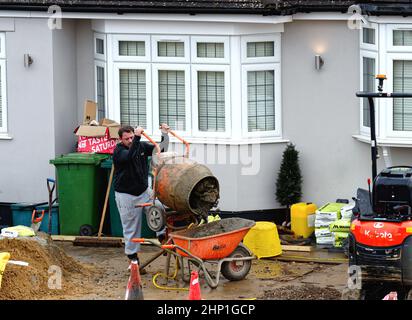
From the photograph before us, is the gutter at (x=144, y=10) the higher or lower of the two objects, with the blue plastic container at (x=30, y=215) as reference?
higher

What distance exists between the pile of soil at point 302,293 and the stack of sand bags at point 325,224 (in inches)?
99.7

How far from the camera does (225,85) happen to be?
1923 cm

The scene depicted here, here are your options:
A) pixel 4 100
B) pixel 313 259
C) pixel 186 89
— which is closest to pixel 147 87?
pixel 186 89

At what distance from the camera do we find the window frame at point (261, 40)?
19.1m

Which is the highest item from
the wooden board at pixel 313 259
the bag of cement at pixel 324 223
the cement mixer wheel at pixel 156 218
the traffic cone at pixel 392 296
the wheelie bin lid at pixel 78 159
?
the wheelie bin lid at pixel 78 159

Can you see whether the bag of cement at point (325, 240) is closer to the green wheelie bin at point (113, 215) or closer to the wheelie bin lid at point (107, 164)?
the green wheelie bin at point (113, 215)

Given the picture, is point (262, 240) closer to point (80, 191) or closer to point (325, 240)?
point (325, 240)

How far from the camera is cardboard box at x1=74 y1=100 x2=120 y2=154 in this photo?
19344mm

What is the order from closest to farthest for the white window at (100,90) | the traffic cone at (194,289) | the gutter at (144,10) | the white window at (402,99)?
the traffic cone at (194,289)
the white window at (402,99)
the gutter at (144,10)
the white window at (100,90)

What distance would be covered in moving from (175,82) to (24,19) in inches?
101

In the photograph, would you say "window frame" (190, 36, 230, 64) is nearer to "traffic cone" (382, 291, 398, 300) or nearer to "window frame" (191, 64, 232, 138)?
"window frame" (191, 64, 232, 138)

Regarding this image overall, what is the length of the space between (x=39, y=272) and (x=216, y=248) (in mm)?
2238

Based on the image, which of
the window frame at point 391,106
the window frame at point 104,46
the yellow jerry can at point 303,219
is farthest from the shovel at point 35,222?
the window frame at point 391,106
